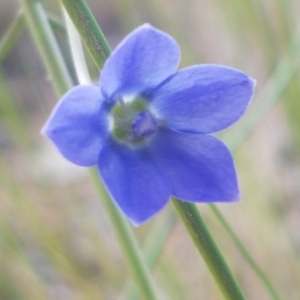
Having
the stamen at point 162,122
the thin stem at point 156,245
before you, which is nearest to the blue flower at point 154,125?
the stamen at point 162,122

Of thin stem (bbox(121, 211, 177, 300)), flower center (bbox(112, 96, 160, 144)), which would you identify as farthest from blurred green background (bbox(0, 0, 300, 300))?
flower center (bbox(112, 96, 160, 144))

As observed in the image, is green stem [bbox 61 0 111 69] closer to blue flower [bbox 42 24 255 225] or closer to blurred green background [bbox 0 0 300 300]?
blue flower [bbox 42 24 255 225]

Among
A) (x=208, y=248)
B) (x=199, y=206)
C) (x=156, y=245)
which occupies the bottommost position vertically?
(x=199, y=206)

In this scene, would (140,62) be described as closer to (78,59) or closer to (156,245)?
(78,59)

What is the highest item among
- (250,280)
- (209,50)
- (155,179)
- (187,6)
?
(155,179)

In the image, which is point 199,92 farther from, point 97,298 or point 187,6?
point 187,6

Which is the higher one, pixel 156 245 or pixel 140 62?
pixel 140 62

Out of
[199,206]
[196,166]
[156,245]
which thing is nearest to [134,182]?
[196,166]

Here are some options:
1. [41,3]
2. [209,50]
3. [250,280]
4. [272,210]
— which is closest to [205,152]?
[41,3]
